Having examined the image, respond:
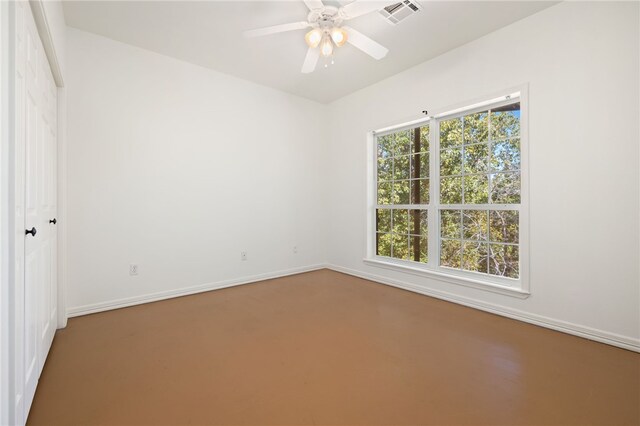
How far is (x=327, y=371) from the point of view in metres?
1.92

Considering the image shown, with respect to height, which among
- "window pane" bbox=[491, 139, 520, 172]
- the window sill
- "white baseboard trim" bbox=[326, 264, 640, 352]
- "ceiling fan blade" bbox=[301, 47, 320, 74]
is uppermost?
"ceiling fan blade" bbox=[301, 47, 320, 74]

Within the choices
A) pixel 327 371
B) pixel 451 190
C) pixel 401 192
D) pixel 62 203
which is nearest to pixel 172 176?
pixel 62 203

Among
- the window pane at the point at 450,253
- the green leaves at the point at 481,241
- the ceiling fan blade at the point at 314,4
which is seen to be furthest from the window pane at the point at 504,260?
the ceiling fan blade at the point at 314,4

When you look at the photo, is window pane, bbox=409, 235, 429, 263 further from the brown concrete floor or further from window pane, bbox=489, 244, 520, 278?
the brown concrete floor

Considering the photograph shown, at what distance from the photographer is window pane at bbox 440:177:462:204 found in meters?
3.37

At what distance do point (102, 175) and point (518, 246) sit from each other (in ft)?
13.7

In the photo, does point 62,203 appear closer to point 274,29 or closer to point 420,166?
point 274,29

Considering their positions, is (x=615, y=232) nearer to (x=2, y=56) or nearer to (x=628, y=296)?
(x=628, y=296)

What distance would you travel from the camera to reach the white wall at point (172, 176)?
9.57 feet

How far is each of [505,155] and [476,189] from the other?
1.41 ft

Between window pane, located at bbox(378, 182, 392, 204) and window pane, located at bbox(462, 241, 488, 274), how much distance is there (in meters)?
1.22

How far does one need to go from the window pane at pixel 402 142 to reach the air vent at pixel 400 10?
4.85ft

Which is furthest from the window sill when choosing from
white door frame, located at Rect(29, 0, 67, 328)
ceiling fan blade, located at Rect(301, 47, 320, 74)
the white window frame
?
white door frame, located at Rect(29, 0, 67, 328)

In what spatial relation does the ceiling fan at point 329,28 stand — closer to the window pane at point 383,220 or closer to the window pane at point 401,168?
the window pane at point 401,168
